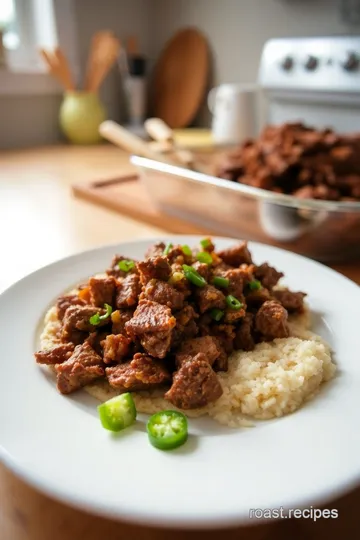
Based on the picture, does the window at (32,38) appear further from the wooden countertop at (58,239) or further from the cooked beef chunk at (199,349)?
the cooked beef chunk at (199,349)

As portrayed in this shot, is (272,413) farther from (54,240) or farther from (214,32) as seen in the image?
(214,32)

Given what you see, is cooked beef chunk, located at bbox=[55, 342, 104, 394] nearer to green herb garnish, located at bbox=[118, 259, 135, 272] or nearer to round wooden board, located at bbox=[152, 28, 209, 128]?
green herb garnish, located at bbox=[118, 259, 135, 272]

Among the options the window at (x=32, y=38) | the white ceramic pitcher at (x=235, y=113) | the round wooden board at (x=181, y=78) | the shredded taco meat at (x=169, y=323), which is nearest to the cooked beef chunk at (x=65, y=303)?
the shredded taco meat at (x=169, y=323)

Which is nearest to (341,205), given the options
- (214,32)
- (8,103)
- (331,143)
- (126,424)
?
(331,143)

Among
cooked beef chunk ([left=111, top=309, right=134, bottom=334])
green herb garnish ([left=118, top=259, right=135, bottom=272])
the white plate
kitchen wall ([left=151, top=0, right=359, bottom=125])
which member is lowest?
the white plate

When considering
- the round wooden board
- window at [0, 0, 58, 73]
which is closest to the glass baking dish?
the round wooden board

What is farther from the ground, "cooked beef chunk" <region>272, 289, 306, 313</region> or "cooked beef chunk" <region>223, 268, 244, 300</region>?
"cooked beef chunk" <region>223, 268, 244, 300</region>
